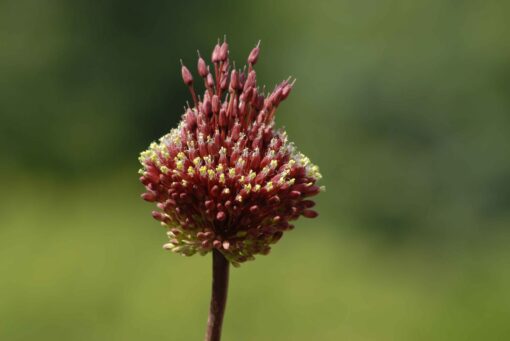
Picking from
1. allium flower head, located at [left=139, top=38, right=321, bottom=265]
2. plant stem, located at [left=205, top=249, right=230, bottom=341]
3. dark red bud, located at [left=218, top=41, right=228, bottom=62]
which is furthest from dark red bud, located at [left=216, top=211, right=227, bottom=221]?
dark red bud, located at [left=218, top=41, right=228, bottom=62]

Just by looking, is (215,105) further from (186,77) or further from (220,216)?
(220,216)

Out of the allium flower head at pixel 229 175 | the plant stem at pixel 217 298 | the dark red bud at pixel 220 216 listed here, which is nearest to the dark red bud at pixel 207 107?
the allium flower head at pixel 229 175

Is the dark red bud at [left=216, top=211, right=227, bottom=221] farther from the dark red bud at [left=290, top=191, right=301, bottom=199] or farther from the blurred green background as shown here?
the blurred green background

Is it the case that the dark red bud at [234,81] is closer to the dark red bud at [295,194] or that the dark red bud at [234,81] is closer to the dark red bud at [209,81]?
the dark red bud at [209,81]

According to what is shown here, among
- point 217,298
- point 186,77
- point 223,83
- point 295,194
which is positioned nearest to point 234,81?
point 223,83

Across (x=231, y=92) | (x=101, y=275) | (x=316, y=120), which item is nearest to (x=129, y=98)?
(x=316, y=120)
